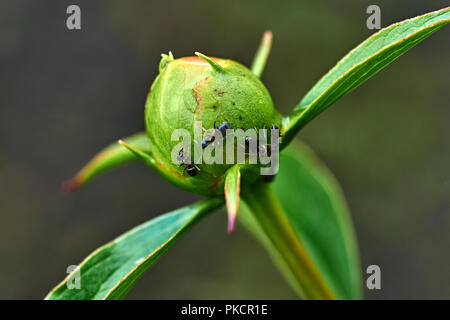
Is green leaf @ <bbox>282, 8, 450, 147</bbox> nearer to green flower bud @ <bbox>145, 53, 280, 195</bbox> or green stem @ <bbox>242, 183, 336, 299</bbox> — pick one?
green flower bud @ <bbox>145, 53, 280, 195</bbox>

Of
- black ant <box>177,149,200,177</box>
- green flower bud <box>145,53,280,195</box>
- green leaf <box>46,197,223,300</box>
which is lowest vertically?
green leaf <box>46,197,223,300</box>

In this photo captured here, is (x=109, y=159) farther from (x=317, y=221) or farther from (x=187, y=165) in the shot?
(x=317, y=221)

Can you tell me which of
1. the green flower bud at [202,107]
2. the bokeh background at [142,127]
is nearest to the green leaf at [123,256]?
the green flower bud at [202,107]

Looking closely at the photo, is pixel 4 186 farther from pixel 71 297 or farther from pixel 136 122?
pixel 71 297

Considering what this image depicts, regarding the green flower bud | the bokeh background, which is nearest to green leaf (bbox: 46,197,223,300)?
the green flower bud

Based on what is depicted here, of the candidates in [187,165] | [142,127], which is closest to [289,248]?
[187,165]

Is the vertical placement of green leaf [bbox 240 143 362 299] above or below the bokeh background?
below

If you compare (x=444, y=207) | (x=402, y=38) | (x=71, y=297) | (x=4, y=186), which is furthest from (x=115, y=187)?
(x=402, y=38)
